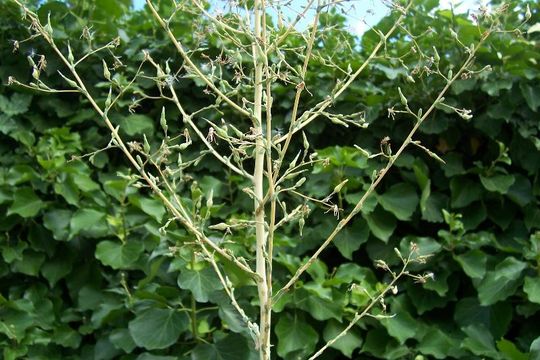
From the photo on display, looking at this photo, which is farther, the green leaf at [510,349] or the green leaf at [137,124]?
the green leaf at [137,124]

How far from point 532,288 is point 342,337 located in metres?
0.60

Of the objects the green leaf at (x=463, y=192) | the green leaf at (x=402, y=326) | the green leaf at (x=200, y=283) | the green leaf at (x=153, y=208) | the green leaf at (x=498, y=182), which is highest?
the green leaf at (x=498, y=182)

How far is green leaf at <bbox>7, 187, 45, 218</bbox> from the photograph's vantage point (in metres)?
2.64

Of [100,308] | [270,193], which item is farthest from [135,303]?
[270,193]

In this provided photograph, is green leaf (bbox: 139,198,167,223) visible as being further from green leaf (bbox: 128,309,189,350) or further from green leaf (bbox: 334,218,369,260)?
green leaf (bbox: 334,218,369,260)

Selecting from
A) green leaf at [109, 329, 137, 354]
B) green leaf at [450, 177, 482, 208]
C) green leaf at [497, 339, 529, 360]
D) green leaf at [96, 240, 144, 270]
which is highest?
green leaf at [450, 177, 482, 208]

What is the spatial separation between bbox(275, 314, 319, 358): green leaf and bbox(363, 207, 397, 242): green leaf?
1.42 feet

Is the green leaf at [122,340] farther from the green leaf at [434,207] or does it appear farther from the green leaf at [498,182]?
the green leaf at [498,182]

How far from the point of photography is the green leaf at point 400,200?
263 centimetres

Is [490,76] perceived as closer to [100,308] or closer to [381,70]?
[381,70]

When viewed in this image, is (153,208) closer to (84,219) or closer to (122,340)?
(84,219)

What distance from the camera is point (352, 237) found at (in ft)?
8.62

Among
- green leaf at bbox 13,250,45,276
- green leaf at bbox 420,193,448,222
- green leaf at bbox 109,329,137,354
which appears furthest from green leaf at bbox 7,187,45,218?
green leaf at bbox 420,193,448,222

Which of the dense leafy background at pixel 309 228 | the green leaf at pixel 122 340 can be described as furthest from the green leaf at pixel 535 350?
the green leaf at pixel 122 340
